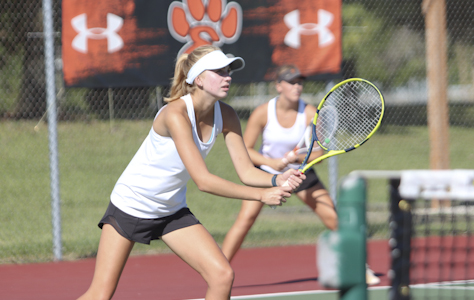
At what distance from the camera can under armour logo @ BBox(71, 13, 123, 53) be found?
6324 mm

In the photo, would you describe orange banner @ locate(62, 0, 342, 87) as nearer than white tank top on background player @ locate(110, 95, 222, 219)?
No

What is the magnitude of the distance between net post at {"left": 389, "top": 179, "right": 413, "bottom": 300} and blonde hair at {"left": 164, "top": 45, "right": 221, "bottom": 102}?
3.98 ft

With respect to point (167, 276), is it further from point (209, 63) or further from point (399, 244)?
point (399, 244)

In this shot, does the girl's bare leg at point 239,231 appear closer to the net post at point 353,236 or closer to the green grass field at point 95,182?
the green grass field at point 95,182

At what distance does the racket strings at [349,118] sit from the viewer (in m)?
4.65

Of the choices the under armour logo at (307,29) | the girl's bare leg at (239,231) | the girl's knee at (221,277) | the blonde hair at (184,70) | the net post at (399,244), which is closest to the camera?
the net post at (399,244)

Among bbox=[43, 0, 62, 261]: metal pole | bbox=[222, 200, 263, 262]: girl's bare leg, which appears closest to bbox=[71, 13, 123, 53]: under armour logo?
bbox=[43, 0, 62, 261]: metal pole

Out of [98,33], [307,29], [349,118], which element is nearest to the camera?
[349,118]

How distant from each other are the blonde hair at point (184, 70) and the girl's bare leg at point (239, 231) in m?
1.79

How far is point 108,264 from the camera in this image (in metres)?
3.21

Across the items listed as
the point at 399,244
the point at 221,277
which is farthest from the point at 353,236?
the point at 221,277

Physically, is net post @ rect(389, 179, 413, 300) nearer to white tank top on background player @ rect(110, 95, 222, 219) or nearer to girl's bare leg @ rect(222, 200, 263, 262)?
white tank top on background player @ rect(110, 95, 222, 219)

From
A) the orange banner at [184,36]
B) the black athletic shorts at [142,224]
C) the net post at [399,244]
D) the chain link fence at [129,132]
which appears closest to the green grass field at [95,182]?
the chain link fence at [129,132]

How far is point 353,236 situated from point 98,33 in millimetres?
4979
